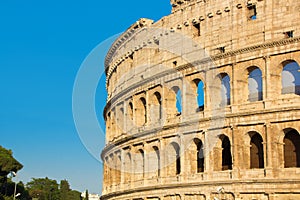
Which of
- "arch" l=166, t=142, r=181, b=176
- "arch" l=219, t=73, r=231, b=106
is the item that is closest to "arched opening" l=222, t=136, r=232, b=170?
"arch" l=219, t=73, r=231, b=106

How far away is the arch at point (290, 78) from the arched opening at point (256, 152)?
8.05 ft

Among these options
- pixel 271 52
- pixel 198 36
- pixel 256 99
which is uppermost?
pixel 198 36

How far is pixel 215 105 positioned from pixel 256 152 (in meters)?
3.09

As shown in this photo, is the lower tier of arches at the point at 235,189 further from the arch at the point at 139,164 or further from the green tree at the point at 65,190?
the green tree at the point at 65,190

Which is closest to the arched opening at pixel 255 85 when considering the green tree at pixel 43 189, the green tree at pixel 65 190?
the green tree at pixel 65 190

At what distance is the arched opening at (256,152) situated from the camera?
2416cm

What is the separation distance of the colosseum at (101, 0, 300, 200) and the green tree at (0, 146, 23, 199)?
77.7 feet

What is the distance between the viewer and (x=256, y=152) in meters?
24.4

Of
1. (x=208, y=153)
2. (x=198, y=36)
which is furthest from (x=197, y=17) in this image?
(x=208, y=153)

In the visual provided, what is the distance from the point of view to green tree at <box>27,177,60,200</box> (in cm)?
9409

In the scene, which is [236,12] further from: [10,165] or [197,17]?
[10,165]

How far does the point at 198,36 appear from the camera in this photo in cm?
2719

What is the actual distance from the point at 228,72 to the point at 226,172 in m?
4.77

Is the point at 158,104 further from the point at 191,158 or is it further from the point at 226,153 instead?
the point at 226,153
